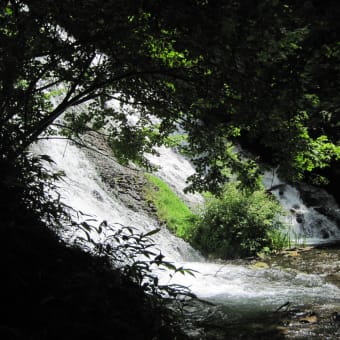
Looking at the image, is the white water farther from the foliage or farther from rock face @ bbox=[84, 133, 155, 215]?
the foliage

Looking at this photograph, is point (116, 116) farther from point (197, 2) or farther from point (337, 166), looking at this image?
point (337, 166)

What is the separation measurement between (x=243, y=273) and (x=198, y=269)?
948mm

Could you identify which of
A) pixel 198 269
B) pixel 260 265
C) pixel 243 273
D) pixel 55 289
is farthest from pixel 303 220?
pixel 55 289

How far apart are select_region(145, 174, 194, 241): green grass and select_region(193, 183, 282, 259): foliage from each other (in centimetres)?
34

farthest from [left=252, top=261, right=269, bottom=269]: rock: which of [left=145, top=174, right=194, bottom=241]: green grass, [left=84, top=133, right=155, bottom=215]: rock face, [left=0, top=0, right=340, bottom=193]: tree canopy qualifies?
[left=0, top=0, right=340, bottom=193]: tree canopy

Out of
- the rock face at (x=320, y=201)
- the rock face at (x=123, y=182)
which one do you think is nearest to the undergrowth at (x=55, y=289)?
the rock face at (x=123, y=182)

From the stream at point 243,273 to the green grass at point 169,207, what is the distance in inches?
15.7

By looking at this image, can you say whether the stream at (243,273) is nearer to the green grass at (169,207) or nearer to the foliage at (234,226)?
the green grass at (169,207)

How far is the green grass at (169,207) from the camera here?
11.4 metres

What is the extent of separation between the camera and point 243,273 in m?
8.94

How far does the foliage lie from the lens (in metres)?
11.1

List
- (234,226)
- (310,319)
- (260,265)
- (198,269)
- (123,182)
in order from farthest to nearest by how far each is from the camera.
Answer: (123,182)
(234,226)
(260,265)
(198,269)
(310,319)

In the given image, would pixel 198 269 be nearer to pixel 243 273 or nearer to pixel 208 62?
pixel 243 273

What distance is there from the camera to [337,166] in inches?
642
